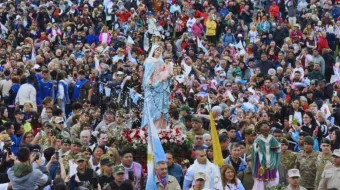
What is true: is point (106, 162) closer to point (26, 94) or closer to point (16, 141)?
point (16, 141)

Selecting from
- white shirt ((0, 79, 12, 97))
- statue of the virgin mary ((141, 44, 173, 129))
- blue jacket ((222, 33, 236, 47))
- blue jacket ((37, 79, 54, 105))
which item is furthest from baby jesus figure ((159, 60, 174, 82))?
blue jacket ((222, 33, 236, 47))

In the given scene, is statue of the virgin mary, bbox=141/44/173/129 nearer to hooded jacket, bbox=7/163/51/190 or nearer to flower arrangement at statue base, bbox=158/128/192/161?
flower arrangement at statue base, bbox=158/128/192/161

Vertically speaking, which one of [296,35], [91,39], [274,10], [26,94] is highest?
[274,10]

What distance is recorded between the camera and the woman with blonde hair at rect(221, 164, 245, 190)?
63.5 feet

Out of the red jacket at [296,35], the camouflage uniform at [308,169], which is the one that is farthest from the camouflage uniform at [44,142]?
the red jacket at [296,35]

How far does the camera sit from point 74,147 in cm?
2056

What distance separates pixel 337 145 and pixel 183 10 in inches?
841

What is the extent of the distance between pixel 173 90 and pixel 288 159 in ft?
33.5

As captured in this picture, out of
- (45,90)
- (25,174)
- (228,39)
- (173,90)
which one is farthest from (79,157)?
(228,39)

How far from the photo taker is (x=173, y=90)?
104 ft

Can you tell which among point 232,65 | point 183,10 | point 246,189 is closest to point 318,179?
point 246,189

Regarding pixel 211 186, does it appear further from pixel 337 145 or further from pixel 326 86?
pixel 326 86

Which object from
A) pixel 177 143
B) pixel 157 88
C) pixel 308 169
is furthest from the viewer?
pixel 157 88

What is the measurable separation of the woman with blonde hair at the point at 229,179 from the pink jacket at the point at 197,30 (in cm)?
2226
